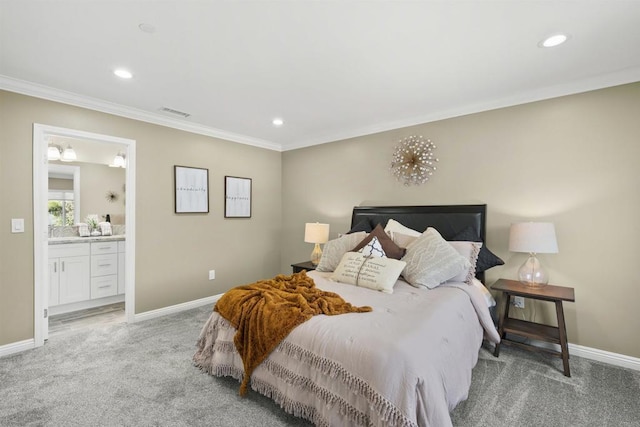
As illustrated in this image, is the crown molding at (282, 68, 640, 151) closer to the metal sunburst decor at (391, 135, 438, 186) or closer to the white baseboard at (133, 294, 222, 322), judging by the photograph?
the metal sunburst decor at (391, 135, 438, 186)

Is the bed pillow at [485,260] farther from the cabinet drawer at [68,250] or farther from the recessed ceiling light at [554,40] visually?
the cabinet drawer at [68,250]

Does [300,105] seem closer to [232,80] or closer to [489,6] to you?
[232,80]

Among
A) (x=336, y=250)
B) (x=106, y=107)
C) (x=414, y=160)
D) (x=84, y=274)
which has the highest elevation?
(x=106, y=107)

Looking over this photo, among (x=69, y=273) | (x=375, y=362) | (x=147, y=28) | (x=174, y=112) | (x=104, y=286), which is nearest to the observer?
(x=375, y=362)

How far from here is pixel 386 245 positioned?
3014mm

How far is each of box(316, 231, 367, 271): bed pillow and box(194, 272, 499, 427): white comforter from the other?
2.84 feet

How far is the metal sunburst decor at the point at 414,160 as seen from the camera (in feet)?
11.6

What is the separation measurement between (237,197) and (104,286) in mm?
2204

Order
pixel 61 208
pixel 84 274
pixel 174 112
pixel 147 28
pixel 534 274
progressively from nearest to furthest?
pixel 147 28, pixel 534 274, pixel 174 112, pixel 84 274, pixel 61 208

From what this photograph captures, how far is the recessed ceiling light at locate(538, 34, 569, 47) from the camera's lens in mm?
2006

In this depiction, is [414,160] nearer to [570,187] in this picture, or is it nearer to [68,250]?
[570,187]

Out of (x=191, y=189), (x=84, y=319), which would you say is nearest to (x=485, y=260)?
(x=191, y=189)

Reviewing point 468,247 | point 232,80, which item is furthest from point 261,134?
point 468,247

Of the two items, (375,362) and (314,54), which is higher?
(314,54)
